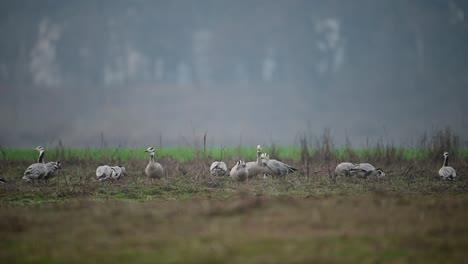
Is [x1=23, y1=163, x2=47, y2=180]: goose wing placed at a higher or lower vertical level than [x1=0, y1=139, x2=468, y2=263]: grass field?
higher

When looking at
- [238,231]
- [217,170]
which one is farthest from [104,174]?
[238,231]

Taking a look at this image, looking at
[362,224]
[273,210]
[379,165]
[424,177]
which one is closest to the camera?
[362,224]

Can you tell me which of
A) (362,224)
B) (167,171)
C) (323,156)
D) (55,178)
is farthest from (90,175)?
(362,224)

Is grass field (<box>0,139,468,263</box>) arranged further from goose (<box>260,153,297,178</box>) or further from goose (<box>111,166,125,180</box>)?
goose (<box>260,153,297,178</box>)

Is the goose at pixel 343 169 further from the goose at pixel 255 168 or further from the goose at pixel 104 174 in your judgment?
the goose at pixel 104 174

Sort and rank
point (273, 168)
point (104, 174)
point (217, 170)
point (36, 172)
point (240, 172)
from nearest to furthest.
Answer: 1. point (36, 172)
2. point (240, 172)
3. point (104, 174)
4. point (217, 170)
5. point (273, 168)

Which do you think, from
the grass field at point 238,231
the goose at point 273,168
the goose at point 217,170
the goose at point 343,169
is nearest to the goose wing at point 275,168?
the goose at point 273,168

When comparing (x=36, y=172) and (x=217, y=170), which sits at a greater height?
Answer: (x=36, y=172)

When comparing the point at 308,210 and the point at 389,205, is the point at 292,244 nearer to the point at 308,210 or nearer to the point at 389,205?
the point at 308,210

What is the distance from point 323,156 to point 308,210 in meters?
13.9

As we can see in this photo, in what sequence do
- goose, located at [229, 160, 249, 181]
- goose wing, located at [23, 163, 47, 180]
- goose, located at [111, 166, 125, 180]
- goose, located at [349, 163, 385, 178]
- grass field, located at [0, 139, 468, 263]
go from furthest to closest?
goose, located at [349, 163, 385, 178], goose, located at [111, 166, 125, 180], goose, located at [229, 160, 249, 181], goose wing, located at [23, 163, 47, 180], grass field, located at [0, 139, 468, 263]

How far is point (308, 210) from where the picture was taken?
10.2m

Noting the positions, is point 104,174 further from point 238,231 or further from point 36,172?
point 238,231

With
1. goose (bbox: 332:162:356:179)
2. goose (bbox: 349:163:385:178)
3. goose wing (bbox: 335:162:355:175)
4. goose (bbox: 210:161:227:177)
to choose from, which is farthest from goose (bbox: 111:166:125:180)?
goose (bbox: 349:163:385:178)
